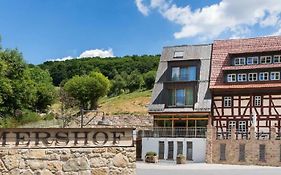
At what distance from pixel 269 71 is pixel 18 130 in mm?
34796

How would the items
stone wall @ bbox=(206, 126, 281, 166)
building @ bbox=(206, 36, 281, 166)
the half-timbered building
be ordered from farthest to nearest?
1. the half-timbered building
2. building @ bbox=(206, 36, 281, 166)
3. stone wall @ bbox=(206, 126, 281, 166)

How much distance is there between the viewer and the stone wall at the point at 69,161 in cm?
876

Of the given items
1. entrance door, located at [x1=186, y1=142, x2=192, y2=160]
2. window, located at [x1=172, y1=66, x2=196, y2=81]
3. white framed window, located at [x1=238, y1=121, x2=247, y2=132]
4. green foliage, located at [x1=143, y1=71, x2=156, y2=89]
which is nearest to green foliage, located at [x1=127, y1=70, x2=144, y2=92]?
green foliage, located at [x1=143, y1=71, x2=156, y2=89]

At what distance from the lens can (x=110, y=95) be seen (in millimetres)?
89375

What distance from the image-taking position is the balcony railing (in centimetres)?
3965

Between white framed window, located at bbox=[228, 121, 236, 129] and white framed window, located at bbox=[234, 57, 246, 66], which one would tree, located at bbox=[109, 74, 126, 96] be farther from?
white framed window, located at bbox=[228, 121, 236, 129]

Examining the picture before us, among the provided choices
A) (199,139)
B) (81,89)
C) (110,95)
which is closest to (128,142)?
(199,139)

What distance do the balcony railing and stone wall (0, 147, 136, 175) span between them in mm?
30611

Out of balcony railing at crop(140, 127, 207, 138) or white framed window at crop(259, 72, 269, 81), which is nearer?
balcony railing at crop(140, 127, 207, 138)

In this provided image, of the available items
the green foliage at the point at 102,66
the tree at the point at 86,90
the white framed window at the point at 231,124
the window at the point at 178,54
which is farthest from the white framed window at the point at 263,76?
the green foliage at the point at 102,66

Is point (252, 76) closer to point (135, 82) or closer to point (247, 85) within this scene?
point (247, 85)

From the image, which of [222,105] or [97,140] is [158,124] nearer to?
[222,105]

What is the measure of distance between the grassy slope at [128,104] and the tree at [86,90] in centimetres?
197

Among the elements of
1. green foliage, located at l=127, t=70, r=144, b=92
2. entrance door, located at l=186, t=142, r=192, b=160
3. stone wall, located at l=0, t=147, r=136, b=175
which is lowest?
entrance door, located at l=186, t=142, r=192, b=160
